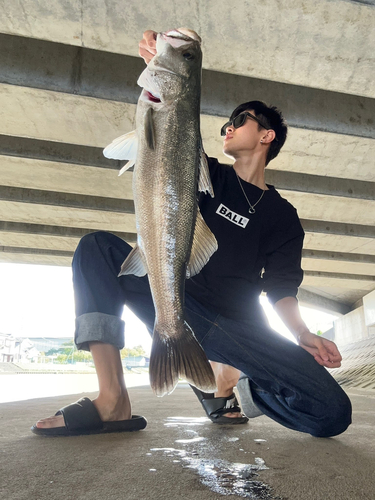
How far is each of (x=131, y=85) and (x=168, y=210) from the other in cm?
458

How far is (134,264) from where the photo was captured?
186 centimetres

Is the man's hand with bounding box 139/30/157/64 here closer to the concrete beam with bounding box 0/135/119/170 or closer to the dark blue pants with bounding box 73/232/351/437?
the dark blue pants with bounding box 73/232/351/437

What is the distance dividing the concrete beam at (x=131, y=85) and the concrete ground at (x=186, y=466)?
4.77 metres

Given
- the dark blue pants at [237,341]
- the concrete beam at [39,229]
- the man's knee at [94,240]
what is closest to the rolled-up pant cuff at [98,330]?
the dark blue pants at [237,341]

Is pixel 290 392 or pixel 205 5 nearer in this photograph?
pixel 290 392

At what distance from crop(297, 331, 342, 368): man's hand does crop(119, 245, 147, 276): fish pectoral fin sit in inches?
38.2

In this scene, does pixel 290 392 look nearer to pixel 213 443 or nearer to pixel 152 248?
pixel 213 443

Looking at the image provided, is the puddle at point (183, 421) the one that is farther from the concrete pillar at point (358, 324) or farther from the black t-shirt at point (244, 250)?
the concrete pillar at point (358, 324)

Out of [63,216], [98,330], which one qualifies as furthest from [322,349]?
[63,216]

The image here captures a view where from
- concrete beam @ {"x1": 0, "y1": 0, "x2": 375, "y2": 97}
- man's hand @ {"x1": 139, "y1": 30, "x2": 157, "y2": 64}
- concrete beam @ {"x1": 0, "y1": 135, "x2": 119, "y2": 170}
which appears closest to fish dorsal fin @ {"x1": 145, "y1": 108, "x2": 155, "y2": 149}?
man's hand @ {"x1": 139, "y1": 30, "x2": 157, "y2": 64}

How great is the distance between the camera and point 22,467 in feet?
4.39

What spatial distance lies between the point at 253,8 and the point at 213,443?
426cm

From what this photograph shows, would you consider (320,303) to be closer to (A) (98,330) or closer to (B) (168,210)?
(A) (98,330)

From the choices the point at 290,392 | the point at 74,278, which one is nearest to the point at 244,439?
the point at 290,392
